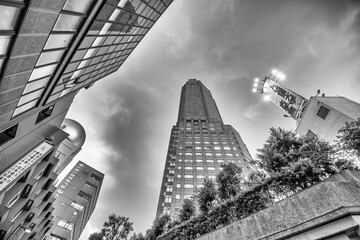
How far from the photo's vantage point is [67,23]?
24.8 feet

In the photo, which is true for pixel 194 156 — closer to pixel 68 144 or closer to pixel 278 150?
pixel 68 144

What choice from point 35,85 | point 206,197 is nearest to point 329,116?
point 206,197

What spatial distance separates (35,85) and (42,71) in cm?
108

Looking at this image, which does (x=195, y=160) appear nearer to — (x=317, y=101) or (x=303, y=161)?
(x=317, y=101)

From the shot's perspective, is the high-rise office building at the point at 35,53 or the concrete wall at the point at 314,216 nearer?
the concrete wall at the point at 314,216

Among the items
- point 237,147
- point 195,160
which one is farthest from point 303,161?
point 237,147

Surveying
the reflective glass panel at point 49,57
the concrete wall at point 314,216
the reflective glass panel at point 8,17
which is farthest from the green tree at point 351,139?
the reflective glass panel at point 49,57

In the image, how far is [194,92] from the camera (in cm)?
11975

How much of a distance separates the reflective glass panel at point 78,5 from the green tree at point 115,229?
99.8 ft

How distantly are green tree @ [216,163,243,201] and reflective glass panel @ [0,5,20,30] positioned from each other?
46.1 feet

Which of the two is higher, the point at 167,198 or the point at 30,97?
the point at 167,198

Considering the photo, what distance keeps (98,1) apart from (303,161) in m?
13.4

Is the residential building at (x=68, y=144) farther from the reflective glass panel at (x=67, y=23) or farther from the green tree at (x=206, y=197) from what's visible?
the green tree at (x=206, y=197)

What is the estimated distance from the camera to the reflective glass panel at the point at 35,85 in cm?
842
